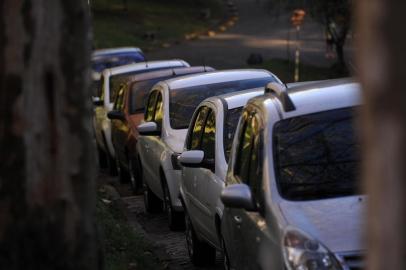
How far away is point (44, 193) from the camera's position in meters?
5.18

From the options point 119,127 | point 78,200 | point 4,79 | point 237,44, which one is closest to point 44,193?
point 78,200

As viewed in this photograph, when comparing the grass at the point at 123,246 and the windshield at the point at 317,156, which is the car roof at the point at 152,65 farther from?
the windshield at the point at 317,156

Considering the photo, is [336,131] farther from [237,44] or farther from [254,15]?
[254,15]

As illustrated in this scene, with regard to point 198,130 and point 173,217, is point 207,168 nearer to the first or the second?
point 198,130

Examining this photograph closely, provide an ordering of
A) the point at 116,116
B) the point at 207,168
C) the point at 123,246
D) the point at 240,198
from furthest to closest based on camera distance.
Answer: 1. the point at 116,116
2. the point at 123,246
3. the point at 207,168
4. the point at 240,198

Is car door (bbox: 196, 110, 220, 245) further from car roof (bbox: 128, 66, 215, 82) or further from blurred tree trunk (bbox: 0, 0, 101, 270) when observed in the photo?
car roof (bbox: 128, 66, 215, 82)

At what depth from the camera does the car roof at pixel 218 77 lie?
13.1m

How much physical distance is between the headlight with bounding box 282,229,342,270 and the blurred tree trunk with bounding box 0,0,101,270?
1341mm

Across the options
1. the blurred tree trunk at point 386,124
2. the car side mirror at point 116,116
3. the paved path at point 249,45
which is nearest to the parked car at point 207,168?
the car side mirror at point 116,116

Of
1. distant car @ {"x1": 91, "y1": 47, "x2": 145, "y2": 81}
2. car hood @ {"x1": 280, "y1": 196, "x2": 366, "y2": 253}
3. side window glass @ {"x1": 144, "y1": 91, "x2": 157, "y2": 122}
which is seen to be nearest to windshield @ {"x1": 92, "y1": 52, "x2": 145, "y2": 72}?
distant car @ {"x1": 91, "y1": 47, "x2": 145, "y2": 81}

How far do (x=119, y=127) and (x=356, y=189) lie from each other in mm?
10512

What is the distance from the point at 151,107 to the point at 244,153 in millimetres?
7135

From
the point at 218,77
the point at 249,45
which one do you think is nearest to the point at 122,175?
the point at 218,77

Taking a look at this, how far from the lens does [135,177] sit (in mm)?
15781
